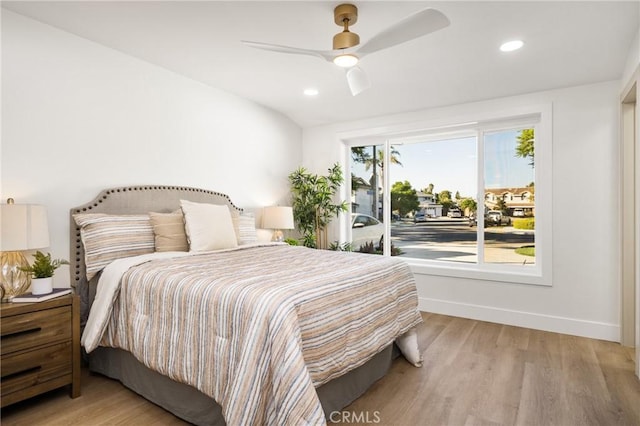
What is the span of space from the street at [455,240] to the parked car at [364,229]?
207 millimetres

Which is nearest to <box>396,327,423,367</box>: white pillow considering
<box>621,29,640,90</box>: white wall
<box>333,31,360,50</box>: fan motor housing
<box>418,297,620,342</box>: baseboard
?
<box>418,297,620,342</box>: baseboard

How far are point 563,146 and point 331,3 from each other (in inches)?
106

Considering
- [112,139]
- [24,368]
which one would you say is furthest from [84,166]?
[24,368]

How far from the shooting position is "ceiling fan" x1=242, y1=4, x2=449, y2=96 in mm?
1895

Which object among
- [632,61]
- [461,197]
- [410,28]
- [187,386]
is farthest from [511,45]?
[187,386]

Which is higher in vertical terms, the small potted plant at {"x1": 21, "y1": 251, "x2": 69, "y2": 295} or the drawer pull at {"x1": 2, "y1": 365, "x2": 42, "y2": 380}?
the small potted plant at {"x1": 21, "y1": 251, "x2": 69, "y2": 295}

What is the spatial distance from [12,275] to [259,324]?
1.77 meters

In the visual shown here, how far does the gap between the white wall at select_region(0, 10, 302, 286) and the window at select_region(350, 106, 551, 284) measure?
6.33 ft

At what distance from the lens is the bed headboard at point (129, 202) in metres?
2.72

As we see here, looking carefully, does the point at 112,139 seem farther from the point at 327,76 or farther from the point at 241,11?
the point at 327,76

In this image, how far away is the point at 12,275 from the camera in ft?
7.29

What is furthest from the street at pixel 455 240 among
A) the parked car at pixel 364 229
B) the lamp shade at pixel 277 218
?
the lamp shade at pixel 277 218

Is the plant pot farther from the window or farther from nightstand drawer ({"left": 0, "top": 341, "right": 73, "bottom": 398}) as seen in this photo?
the window

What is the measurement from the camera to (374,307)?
2207 mm
